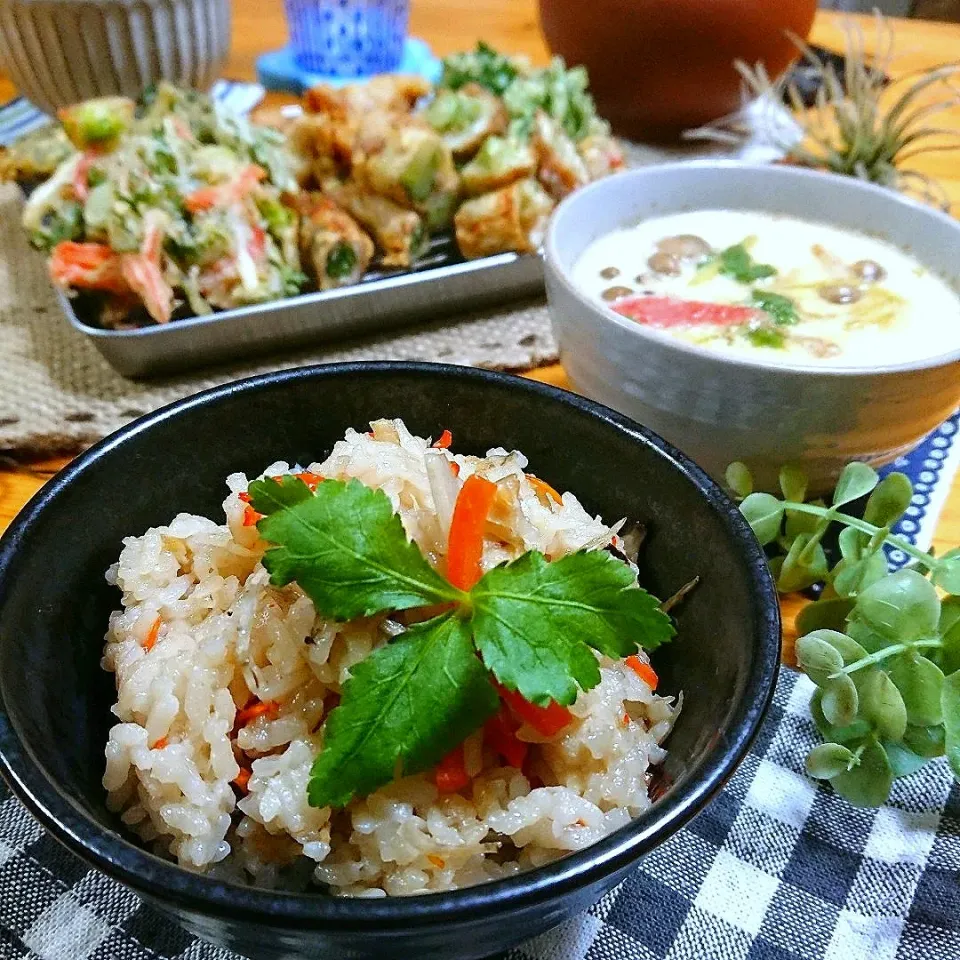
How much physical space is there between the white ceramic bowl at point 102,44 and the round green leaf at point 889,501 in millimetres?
1979

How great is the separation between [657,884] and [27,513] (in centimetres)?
71

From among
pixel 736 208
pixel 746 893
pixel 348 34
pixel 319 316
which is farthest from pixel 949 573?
pixel 348 34

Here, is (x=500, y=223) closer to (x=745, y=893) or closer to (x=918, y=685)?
(x=918, y=685)

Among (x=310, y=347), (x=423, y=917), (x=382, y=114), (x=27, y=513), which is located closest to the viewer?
(x=423, y=917)

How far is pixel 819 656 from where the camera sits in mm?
997

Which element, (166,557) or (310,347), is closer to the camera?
(166,557)

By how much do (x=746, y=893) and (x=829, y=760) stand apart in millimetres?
165

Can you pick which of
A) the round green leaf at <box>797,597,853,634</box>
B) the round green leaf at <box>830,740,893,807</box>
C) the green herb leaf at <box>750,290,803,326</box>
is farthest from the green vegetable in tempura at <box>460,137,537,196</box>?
the round green leaf at <box>830,740,893,807</box>

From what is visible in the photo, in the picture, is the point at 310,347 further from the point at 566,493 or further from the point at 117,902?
the point at 117,902

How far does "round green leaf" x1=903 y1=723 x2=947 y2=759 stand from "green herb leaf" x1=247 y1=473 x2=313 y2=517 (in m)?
0.68

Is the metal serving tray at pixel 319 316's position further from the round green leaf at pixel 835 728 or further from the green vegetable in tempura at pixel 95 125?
the round green leaf at pixel 835 728

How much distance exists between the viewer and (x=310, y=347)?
177cm

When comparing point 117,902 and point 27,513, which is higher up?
point 27,513

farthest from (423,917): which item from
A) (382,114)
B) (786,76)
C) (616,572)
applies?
(786,76)
